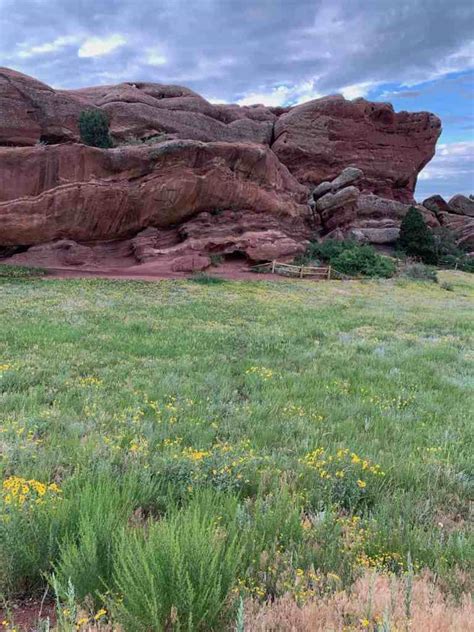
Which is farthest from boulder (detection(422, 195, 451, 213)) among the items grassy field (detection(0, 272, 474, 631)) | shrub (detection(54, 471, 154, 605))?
shrub (detection(54, 471, 154, 605))

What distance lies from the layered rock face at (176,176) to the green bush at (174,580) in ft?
81.4

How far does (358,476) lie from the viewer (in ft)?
13.4

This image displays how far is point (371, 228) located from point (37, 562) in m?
43.2

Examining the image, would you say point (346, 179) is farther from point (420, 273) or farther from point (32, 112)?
point (32, 112)

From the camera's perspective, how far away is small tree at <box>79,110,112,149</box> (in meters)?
30.6

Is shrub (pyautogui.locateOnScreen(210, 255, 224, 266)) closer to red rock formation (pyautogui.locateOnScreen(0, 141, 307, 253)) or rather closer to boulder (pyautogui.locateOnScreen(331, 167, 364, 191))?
red rock formation (pyautogui.locateOnScreen(0, 141, 307, 253))

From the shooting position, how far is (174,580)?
6.81ft

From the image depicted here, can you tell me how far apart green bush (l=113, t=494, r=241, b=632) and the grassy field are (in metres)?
0.01

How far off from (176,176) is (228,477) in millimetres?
25474

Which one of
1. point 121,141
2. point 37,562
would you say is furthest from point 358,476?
point 121,141

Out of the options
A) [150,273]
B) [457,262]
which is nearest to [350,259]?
[150,273]

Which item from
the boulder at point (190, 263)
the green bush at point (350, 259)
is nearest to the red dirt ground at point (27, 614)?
the boulder at point (190, 263)

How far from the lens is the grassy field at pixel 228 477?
7.23 feet

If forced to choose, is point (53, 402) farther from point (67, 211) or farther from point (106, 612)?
point (67, 211)
